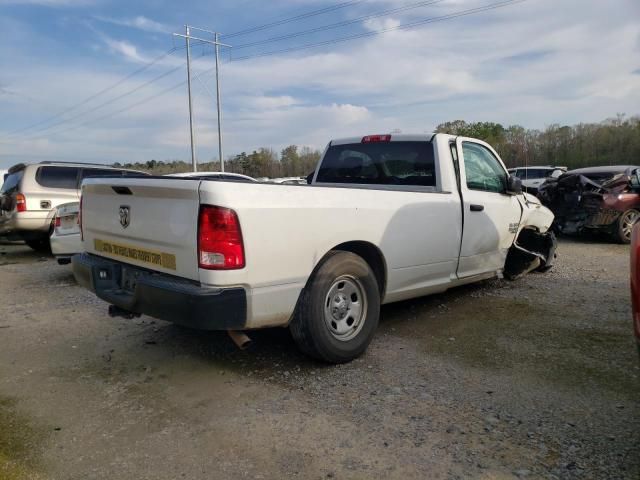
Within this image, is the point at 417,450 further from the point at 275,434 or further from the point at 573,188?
the point at 573,188

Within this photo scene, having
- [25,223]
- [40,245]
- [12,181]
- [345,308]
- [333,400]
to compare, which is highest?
[12,181]

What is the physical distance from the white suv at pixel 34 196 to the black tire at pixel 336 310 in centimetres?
696

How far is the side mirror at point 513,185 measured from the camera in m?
5.63

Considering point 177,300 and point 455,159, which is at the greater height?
point 455,159

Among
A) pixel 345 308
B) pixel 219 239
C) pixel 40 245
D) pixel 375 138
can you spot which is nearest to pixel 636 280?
pixel 345 308

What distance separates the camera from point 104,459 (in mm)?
2734

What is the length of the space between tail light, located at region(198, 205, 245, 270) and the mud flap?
4303 millimetres

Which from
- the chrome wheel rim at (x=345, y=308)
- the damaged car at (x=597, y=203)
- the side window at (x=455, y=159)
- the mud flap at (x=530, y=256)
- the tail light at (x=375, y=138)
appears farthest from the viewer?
the damaged car at (x=597, y=203)

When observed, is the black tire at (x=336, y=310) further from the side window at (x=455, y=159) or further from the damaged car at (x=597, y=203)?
the damaged car at (x=597, y=203)

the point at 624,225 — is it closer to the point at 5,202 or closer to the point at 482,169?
the point at 482,169

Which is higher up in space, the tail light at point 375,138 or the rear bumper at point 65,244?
the tail light at point 375,138

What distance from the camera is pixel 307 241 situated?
3.49 m

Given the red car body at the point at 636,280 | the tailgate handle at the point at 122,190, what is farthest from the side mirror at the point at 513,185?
the tailgate handle at the point at 122,190

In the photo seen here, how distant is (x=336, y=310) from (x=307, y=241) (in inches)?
27.7
